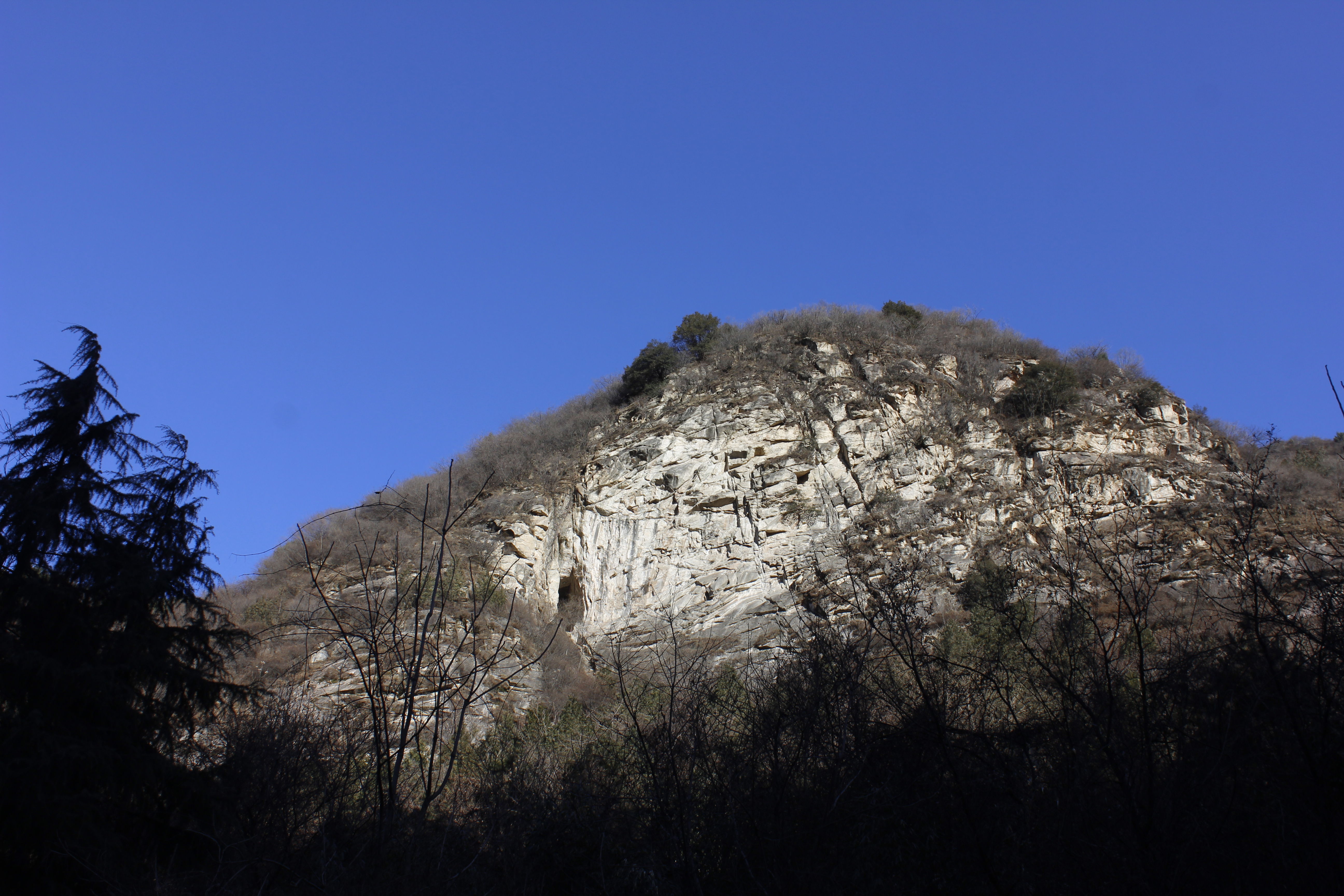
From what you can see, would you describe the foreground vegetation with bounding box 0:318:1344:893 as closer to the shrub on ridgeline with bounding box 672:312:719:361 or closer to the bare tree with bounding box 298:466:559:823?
the bare tree with bounding box 298:466:559:823

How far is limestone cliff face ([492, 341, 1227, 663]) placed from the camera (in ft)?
66.9

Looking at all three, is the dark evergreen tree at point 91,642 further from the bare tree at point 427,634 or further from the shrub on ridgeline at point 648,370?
the shrub on ridgeline at point 648,370

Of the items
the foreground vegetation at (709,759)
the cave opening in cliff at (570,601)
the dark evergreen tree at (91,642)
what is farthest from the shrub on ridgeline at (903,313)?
the dark evergreen tree at (91,642)

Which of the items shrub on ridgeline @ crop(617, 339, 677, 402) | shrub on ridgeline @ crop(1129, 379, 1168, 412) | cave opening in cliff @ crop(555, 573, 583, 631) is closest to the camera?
cave opening in cliff @ crop(555, 573, 583, 631)

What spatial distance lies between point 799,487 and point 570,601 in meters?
7.28

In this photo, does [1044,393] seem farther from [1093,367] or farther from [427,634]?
[427,634]

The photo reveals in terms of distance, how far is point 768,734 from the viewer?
8.06 metres

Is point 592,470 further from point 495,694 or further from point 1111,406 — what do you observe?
point 1111,406

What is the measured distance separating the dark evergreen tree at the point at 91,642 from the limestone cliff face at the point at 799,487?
11.2 metres

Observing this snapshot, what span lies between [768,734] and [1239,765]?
401 centimetres

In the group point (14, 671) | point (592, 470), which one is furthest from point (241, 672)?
point (592, 470)

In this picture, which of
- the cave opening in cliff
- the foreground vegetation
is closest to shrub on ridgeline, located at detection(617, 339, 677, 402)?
the cave opening in cliff

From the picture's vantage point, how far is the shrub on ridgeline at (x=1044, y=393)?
24156 mm

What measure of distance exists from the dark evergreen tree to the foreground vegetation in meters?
0.03
